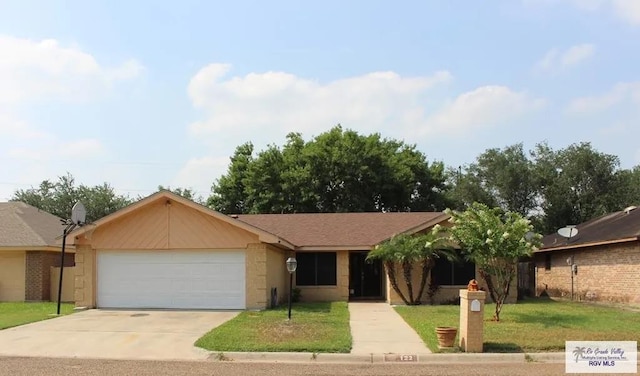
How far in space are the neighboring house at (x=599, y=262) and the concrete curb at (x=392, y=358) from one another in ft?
35.7

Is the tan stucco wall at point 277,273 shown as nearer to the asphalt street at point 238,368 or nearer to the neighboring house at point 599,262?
the asphalt street at point 238,368

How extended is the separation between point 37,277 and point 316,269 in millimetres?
11220

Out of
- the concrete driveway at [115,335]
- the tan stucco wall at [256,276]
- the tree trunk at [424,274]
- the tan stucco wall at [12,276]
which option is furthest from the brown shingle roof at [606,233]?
the tan stucco wall at [12,276]

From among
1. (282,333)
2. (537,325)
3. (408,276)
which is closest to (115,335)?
(282,333)

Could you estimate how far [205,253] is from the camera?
21.0 meters

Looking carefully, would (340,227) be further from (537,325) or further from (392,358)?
(392,358)

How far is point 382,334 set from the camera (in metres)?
14.5

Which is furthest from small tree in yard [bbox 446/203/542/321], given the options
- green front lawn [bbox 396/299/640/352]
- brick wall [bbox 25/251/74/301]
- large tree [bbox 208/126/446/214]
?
large tree [bbox 208/126/446/214]

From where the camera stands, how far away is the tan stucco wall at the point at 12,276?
2498cm

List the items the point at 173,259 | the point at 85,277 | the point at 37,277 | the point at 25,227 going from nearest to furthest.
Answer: the point at 173,259
the point at 85,277
the point at 37,277
the point at 25,227

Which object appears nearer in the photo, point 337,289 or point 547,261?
point 337,289

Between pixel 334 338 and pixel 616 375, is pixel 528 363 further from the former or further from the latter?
pixel 334 338

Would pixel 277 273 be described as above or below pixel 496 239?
below

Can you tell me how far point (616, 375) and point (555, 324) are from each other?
573 cm
